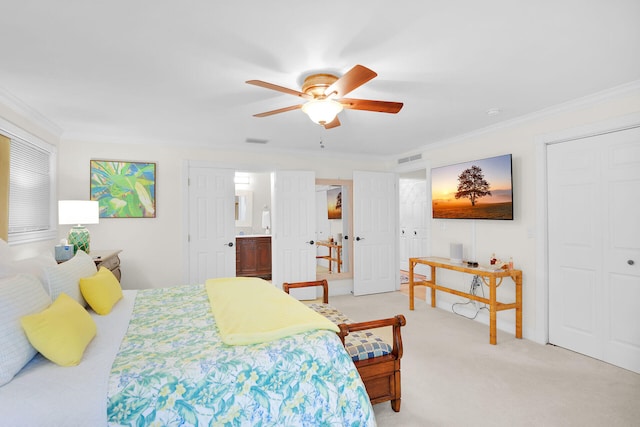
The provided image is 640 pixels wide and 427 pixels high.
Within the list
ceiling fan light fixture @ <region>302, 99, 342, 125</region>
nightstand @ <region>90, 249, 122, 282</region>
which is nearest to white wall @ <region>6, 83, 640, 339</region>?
nightstand @ <region>90, 249, 122, 282</region>

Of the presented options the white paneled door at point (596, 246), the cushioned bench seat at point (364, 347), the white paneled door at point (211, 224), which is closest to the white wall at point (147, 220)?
the white paneled door at point (211, 224)

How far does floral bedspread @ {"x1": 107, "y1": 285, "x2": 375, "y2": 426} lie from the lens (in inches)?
56.6

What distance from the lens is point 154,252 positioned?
454 cm

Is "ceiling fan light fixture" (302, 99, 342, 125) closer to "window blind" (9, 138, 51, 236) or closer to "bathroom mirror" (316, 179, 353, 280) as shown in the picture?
"window blind" (9, 138, 51, 236)

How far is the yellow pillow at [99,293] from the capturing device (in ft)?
7.52

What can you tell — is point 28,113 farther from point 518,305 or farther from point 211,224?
point 518,305

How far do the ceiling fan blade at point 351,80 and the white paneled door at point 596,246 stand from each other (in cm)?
249

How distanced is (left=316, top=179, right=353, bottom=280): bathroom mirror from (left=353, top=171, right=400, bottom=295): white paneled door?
19 cm

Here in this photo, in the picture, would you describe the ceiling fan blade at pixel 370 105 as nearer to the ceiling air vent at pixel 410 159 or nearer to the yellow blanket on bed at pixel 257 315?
the yellow blanket on bed at pixel 257 315

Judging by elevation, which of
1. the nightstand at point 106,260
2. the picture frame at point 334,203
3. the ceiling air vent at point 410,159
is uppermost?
the ceiling air vent at point 410,159

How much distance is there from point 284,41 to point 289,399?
2003 mm

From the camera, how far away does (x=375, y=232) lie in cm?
570

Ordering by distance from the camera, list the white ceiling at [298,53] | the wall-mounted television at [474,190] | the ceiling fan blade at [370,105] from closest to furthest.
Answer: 1. the white ceiling at [298,53]
2. the ceiling fan blade at [370,105]
3. the wall-mounted television at [474,190]

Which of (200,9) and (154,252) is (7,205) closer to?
(154,252)
